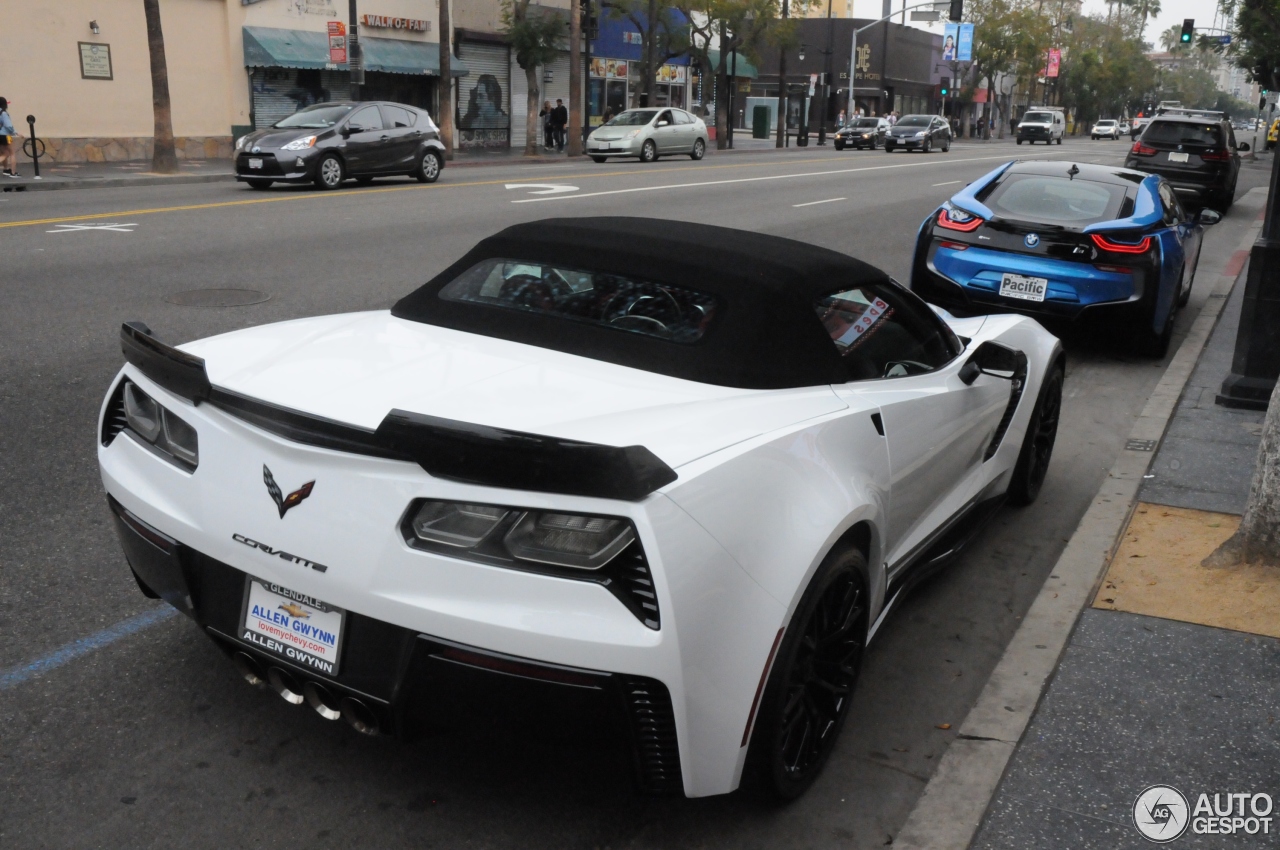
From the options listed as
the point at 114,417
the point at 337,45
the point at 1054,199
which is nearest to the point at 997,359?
the point at 114,417

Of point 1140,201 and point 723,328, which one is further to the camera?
point 1140,201

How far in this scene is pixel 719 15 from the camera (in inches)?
1870

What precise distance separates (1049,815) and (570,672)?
1.48m

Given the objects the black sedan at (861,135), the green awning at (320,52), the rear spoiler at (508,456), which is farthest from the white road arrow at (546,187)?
the black sedan at (861,135)

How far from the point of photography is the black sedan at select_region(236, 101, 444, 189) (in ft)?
63.7

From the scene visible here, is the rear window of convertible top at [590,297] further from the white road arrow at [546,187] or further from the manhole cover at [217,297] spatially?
the white road arrow at [546,187]

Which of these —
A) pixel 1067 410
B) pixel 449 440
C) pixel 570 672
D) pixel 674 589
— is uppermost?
pixel 449 440

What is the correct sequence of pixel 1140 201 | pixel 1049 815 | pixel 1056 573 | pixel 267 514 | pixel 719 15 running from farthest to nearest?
pixel 719 15
pixel 1140 201
pixel 1056 573
pixel 1049 815
pixel 267 514

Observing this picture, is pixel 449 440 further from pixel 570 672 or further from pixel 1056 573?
pixel 1056 573

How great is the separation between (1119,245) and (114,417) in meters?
7.31

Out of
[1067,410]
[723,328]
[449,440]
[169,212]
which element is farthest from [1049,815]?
[169,212]

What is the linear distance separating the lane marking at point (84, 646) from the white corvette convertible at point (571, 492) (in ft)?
1.75

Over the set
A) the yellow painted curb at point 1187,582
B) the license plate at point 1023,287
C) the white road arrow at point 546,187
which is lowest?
the yellow painted curb at point 1187,582

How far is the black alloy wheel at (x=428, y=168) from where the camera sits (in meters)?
22.3
